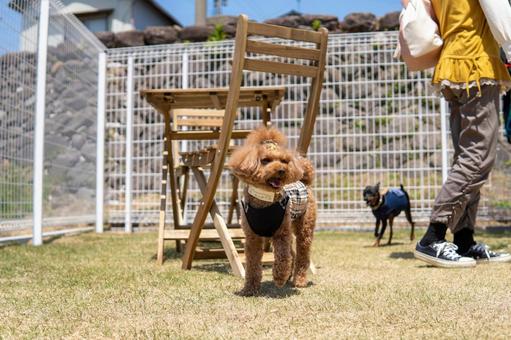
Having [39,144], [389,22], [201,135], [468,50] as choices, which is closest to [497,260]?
[468,50]

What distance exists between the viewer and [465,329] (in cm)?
184

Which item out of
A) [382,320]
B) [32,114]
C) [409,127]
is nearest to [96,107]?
[32,114]

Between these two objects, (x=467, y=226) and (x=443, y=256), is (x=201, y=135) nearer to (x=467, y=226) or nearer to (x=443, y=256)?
(x=443, y=256)

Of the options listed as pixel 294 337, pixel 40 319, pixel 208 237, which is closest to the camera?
pixel 294 337

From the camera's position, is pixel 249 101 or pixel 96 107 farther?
pixel 96 107

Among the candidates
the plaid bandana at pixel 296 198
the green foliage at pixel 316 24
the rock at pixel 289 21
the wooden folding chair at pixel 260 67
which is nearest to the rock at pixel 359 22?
the green foliage at pixel 316 24

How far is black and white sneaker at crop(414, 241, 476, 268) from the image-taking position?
333cm

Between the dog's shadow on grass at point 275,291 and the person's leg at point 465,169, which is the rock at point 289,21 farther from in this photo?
the dog's shadow on grass at point 275,291

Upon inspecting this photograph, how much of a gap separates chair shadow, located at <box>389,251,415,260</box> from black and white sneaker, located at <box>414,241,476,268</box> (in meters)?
0.57

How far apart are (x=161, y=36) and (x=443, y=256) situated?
652cm

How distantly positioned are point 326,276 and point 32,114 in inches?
133

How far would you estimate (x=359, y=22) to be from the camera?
813cm

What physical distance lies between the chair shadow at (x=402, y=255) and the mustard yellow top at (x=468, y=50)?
1.37m

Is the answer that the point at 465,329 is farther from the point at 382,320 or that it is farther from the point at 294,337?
the point at 294,337
